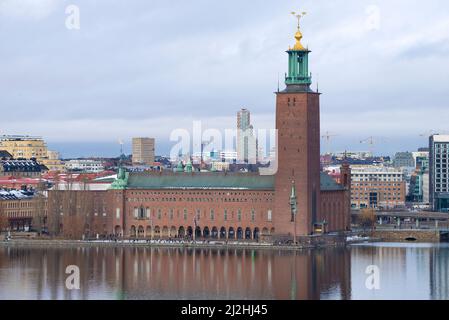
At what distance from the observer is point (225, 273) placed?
76.0 meters

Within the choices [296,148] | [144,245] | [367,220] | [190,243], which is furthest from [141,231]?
[367,220]

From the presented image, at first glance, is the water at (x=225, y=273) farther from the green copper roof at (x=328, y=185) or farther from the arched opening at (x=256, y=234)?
the arched opening at (x=256, y=234)

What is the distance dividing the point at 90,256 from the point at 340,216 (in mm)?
17736

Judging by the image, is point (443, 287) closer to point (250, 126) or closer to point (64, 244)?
point (64, 244)

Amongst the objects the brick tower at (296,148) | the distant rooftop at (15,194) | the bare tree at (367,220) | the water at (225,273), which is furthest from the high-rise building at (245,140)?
the water at (225,273)

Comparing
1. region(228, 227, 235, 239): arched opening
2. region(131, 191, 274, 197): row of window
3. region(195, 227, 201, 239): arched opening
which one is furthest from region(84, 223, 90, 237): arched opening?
region(228, 227, 235, 239): arched opening

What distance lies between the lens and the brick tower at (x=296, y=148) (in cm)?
9369

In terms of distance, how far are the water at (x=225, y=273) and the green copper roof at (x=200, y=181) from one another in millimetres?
6949

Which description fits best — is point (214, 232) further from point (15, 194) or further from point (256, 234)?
point (15, 194)

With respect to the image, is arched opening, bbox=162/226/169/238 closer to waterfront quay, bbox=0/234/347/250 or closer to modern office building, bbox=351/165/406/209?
waterfront quay, bbox=0/234/347/250

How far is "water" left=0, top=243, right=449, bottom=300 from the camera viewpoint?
67562mm

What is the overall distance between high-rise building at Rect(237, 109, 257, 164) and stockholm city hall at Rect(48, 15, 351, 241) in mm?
19794

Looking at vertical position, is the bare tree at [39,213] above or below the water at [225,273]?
above
